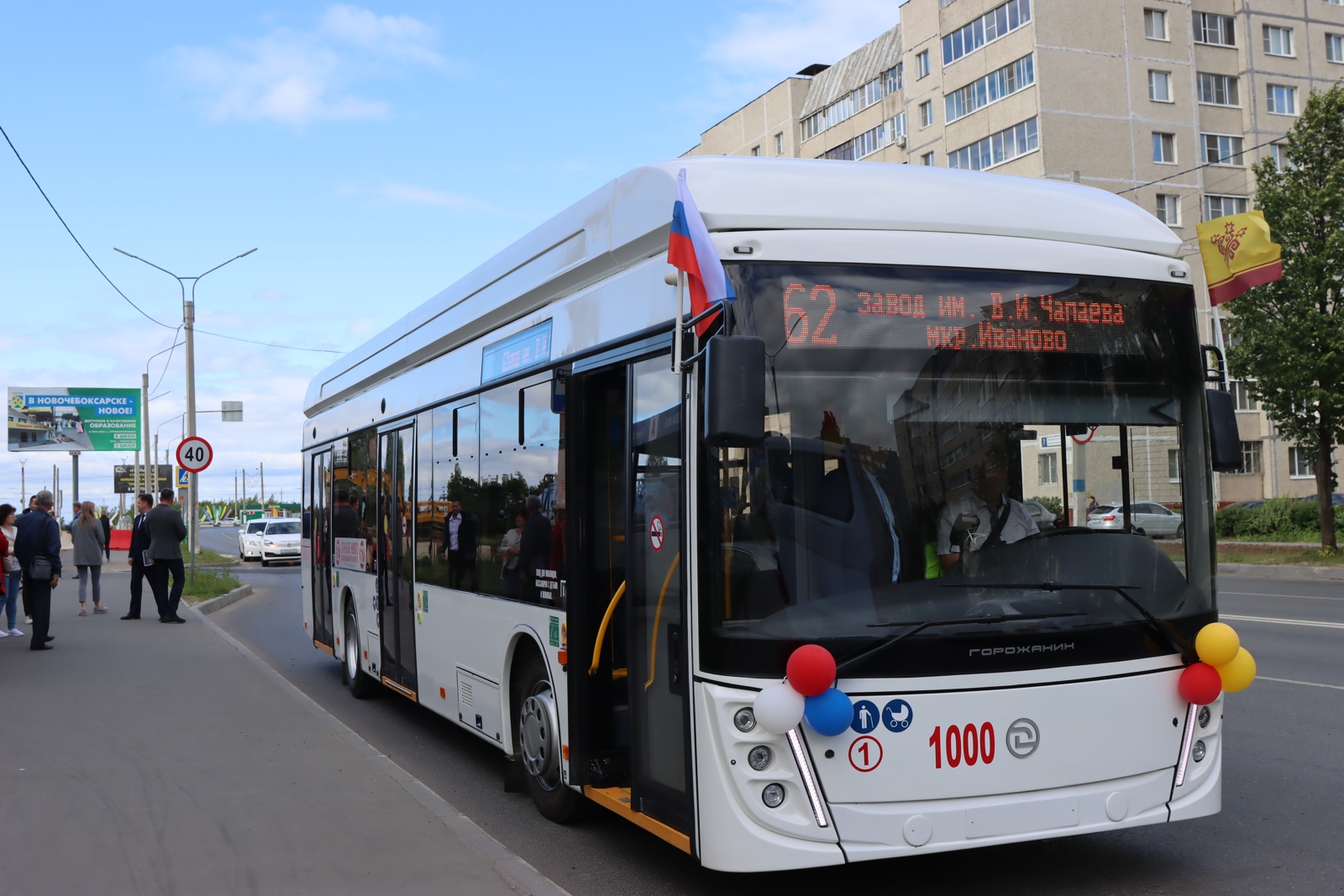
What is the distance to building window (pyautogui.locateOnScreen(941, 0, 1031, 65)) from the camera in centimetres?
5181

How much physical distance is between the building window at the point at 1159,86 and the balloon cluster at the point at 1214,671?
54206mm

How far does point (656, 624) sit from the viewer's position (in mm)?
5242

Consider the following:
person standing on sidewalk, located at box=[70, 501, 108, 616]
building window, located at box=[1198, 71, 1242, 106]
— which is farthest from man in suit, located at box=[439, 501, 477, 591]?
building window, located at box=[1198, 71, 1242, 106]

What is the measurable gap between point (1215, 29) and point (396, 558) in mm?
56290

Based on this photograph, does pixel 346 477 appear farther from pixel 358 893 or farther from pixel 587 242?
pixel 358 893

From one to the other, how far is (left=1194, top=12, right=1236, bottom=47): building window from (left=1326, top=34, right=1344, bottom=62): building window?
552 cm

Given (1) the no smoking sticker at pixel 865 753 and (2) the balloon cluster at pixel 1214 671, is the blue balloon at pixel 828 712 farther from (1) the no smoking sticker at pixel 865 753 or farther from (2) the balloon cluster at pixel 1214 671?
(2) the balloon cluster at pixel 1214 671

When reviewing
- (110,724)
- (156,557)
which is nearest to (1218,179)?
(156,557)

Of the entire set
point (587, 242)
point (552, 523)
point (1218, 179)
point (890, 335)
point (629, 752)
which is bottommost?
point (629, 752)

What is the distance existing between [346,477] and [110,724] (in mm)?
3121

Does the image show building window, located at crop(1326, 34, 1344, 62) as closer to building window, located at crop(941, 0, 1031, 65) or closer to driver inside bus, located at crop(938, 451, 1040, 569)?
building window, located at crop(941, 0, 1031, 65)

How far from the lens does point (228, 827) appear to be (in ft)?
20.6

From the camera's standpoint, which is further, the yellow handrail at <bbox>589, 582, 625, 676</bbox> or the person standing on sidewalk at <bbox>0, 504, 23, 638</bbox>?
the person standing on sidewalk at <bbox>0, 504, 23, 638</bbox>

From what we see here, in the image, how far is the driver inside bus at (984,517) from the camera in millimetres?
4738
